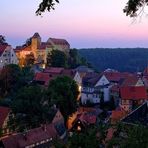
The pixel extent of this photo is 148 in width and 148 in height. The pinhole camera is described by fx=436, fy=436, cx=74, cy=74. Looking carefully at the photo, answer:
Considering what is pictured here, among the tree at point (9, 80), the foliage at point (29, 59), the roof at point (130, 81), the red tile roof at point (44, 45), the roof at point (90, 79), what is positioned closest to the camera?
the tree at point (9, 80)

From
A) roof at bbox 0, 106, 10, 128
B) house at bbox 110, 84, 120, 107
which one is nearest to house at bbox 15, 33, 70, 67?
house at bbox 110, 84, 120, 107

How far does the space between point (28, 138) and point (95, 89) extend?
2828cm

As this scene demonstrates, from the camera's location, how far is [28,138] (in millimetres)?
35000

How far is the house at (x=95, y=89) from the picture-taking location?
202ft

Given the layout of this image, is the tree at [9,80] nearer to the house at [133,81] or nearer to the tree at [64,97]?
the tree at [64,97]

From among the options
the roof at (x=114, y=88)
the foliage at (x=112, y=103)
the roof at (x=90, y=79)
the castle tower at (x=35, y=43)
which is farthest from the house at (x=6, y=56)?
the foliage at (x=112, y=103)

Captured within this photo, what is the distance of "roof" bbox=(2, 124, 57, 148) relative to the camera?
3317cm

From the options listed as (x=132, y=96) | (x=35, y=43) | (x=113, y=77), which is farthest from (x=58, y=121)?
(x=35, y=43)

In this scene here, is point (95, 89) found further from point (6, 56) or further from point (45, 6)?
point (45, 6)

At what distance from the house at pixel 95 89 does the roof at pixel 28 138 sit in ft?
74.3

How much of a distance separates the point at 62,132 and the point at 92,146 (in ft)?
111

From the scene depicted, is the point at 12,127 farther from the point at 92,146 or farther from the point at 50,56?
the point at 50,56

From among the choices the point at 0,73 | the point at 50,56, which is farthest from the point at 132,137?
the point at 50,56

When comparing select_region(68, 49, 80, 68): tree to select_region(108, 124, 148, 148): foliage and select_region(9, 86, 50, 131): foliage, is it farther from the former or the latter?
select_region(108, 124, 148, 148): foliage
